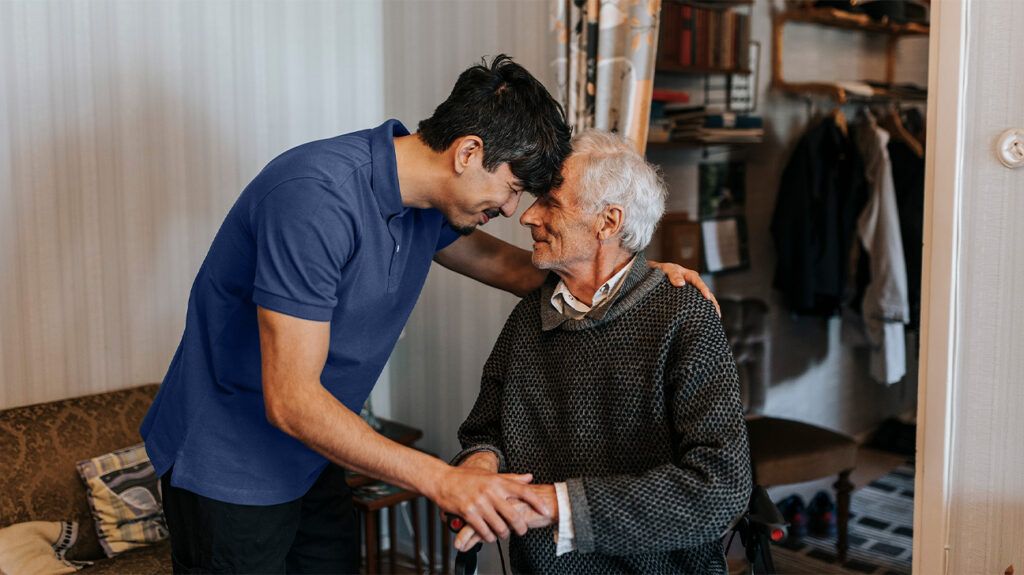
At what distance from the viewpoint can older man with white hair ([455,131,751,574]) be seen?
1558mm

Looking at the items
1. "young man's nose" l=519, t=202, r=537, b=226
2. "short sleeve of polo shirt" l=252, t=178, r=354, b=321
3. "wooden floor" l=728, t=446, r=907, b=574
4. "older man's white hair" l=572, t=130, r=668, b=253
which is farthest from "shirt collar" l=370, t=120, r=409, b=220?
"wooden floor" l=728, t=446, r=907, b=574

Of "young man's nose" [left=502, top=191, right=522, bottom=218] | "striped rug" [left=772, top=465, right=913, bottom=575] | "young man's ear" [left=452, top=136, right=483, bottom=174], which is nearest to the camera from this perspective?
"young man's ear" [left=452, top=136, right=483, bottom=174]

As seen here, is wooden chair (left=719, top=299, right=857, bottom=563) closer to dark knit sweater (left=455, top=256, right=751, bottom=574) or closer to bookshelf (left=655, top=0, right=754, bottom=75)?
bookshelf (left=655, top=0, right=754, bottom=75)

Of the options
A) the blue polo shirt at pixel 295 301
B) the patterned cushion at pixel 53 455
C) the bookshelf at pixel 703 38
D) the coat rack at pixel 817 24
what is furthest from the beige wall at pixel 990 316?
the patterned cushion at pixel 53 455

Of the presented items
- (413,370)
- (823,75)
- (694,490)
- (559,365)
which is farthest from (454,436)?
(823,75)

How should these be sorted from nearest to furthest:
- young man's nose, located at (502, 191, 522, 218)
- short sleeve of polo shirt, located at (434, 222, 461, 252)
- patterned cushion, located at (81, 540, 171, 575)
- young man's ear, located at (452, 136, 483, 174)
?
young man's ear, located at (452, 136, 483, 174), young man's nose, located at (502, 191, 522, 218), short sleeve of polo shirt, located at (434, 222, 461, 252), patterned cushion, located at (81, 540, 171, 575)

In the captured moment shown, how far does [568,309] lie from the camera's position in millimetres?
1828

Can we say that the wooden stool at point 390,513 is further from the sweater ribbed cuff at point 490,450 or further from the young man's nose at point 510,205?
the young man's nose at point 510,205

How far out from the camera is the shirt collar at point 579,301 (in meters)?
1.78

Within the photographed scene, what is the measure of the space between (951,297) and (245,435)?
146 cm

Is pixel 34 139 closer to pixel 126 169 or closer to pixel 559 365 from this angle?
pixel 126 169

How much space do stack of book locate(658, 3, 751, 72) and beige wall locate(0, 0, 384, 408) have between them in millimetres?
1241

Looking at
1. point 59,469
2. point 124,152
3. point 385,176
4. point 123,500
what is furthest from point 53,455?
point 385,176

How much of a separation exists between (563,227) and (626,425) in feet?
1.30
